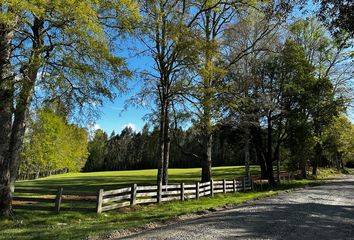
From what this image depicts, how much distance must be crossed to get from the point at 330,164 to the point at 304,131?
53.1m

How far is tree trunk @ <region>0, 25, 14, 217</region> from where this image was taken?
945 cm

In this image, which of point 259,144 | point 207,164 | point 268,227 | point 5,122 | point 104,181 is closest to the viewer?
point 268,227

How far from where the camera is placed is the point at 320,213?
10664mm

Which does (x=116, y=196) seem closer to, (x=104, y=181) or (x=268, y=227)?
(x=268, y=227)

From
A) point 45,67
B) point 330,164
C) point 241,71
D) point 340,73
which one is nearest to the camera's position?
point 45,67

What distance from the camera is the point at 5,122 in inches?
396

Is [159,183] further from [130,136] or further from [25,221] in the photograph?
[130,136]

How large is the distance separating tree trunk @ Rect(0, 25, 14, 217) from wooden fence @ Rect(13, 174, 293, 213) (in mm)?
1473

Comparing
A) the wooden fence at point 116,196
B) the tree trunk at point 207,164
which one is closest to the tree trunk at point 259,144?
the wooden fence at point 116,196

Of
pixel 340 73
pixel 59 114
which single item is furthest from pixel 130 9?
pixel 340 73

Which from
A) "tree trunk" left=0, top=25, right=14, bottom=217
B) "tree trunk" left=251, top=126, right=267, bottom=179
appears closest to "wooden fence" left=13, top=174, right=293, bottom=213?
"tree trunk" left=0, top=25, right=14, bottom=217

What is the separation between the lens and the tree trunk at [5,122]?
945cm

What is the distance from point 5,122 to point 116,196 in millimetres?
4927

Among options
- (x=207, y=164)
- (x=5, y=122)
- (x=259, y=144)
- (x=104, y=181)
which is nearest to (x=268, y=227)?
(x=5, y=122)
